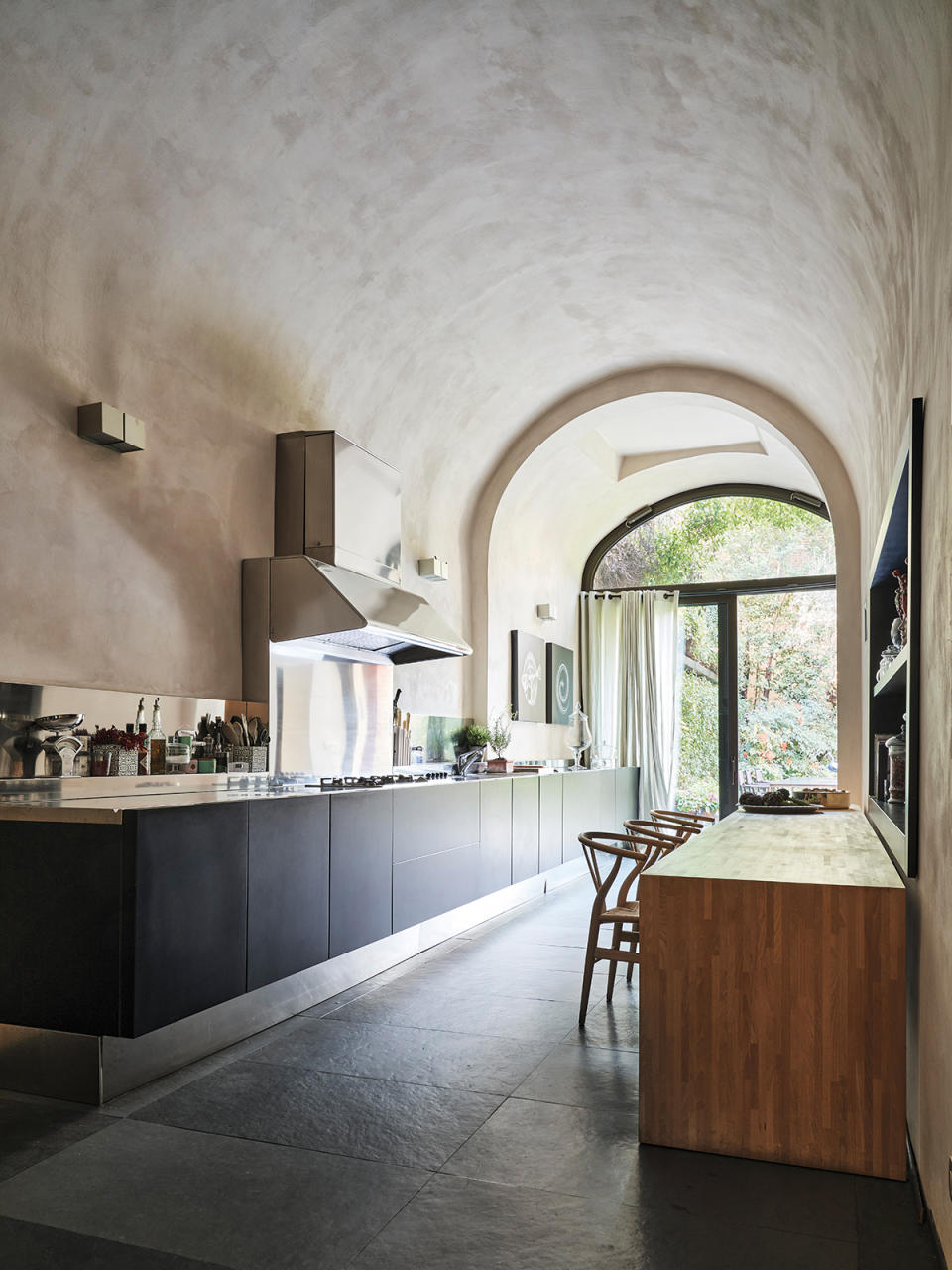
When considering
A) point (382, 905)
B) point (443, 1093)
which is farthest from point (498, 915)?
point (443, 1093)

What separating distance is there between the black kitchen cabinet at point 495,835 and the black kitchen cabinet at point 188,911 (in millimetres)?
2319

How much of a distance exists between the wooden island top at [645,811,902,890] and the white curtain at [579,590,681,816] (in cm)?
492

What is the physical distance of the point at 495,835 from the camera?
18.7ft

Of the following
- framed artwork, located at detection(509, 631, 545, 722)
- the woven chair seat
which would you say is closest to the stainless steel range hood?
the woven chair seat

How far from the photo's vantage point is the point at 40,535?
3.60 meters

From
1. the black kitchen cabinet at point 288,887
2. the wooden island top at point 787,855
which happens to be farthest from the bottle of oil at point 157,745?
the wooden island top at point 787,855

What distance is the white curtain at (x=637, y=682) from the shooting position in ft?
31.4

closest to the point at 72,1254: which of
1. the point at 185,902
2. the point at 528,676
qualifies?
the point at 185,902

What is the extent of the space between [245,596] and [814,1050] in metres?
3.30

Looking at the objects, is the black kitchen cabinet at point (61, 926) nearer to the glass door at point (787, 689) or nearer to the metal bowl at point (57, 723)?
the metal bowl at point (57, 723)

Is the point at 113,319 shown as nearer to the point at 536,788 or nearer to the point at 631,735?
the point at 536,788

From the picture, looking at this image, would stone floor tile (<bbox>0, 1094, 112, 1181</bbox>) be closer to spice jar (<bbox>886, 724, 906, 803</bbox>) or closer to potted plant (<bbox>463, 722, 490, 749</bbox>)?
spice jar (<bbox>886, 724, 906, 803</bbox>)

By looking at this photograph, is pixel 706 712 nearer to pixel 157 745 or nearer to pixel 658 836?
pixel 658 836

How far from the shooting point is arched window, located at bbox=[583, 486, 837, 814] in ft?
30.2
